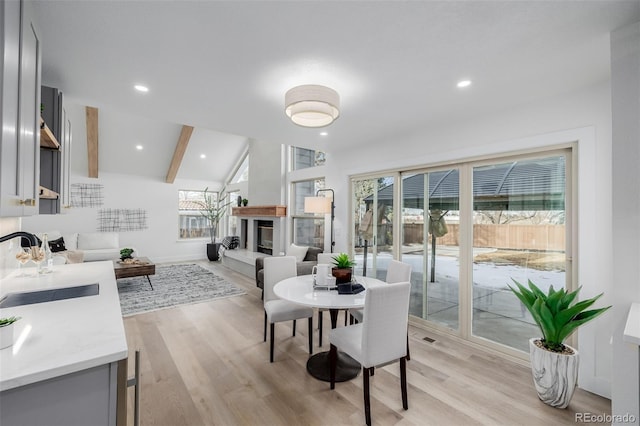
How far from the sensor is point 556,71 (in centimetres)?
212

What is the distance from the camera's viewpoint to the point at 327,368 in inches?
99.1

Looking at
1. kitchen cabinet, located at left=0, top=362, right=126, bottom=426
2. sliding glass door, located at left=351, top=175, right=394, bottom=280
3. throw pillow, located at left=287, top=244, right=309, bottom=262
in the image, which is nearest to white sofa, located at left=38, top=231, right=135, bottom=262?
throw pillow, located at left=287, top=244, right=309, bottom=262

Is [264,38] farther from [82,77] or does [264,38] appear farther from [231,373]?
[231,373]

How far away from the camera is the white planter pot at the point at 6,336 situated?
40.8 inches

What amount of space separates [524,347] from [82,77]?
4543 mm

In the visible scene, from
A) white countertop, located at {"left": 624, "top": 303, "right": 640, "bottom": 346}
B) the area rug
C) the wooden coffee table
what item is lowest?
the area rug

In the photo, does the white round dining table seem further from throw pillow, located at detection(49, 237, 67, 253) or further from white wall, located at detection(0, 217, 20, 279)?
throw pillow, located at detection(49, 237, 67, 253)

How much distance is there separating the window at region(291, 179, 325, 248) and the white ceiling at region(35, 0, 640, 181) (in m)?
2.61

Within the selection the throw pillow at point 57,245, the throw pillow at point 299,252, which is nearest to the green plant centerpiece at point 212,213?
the throw pillow at point 57,245

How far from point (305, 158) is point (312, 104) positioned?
12.1ft

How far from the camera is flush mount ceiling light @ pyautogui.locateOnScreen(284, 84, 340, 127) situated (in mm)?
2084

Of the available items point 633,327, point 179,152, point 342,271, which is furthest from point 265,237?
point 633,327

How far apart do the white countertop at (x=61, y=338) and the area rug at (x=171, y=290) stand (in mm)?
Answer: 2553

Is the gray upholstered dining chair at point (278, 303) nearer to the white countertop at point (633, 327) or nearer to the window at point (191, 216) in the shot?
the white countertop at point (633, 327)
